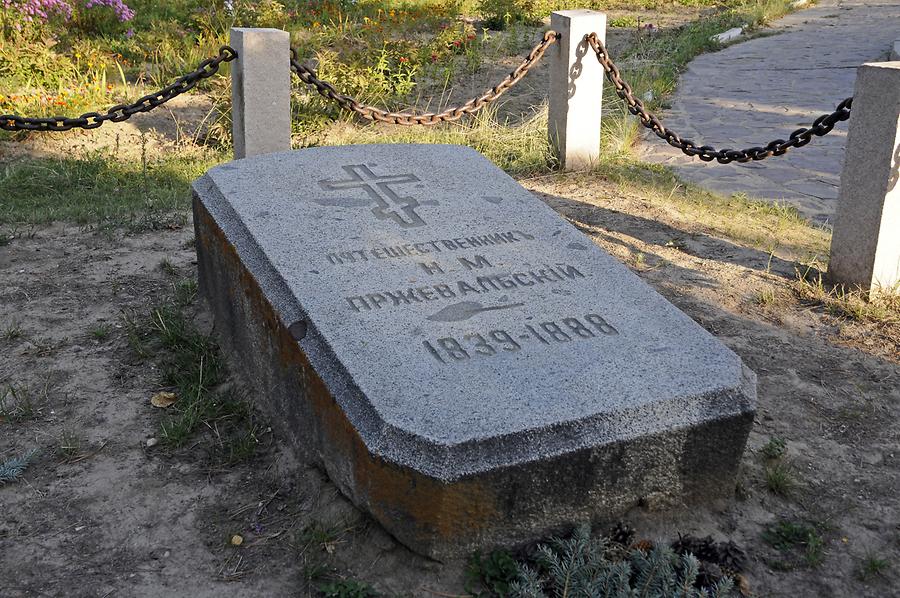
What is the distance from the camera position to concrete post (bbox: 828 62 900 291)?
4.24 metres

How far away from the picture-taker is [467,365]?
2793mm

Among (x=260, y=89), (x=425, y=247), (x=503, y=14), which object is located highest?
(x=503, y=14)

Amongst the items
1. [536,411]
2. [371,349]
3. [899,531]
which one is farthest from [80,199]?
[899,531]

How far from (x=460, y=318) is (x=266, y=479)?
884 millimetres

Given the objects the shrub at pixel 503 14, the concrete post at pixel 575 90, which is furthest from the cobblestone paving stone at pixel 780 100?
the shrub at pixel 503 14

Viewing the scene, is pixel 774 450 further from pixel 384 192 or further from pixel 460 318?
pixel 384 192

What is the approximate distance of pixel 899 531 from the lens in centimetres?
293

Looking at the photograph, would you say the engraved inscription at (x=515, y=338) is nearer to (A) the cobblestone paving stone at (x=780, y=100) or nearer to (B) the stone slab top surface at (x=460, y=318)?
(B) the stone slab top surface at (x=460, y=318)

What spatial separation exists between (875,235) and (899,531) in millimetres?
1872

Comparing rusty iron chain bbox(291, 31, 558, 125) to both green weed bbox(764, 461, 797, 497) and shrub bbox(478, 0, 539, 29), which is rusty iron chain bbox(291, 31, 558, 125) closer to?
green weed bbox(764, 461, 797, 497)

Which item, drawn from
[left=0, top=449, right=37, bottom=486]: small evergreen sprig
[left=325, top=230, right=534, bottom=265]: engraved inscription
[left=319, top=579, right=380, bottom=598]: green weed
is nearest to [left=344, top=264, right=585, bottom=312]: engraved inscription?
[left=325, top=230, right=534, bottom=265]: engraved inscription

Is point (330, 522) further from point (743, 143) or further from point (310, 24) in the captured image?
point (310, 24)

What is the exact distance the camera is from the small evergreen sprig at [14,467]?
320 cm

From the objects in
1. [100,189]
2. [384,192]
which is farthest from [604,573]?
[100,189]
